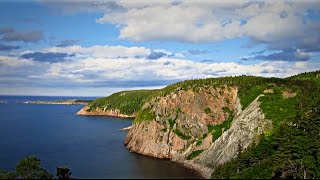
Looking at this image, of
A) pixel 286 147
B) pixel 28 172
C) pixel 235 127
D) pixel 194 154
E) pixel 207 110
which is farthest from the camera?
pixel 207 110

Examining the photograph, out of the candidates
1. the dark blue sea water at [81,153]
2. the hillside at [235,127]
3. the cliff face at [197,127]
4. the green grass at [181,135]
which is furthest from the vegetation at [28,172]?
the green grass at [181,135]

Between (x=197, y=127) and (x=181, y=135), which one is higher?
(x=197, y=127)

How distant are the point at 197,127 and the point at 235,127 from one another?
744 inches

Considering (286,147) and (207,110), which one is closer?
(286,147)

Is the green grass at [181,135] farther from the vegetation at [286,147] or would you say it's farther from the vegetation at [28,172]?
the vegetation at [28,172]

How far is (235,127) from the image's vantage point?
11306cm

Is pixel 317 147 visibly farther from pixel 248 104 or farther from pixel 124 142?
pixel 124 142

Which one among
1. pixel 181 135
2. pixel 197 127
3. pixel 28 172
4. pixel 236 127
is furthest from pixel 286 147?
pixel 181 135

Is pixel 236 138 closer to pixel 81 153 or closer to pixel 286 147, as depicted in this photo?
pixel 286 147

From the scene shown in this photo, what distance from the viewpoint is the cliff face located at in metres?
111

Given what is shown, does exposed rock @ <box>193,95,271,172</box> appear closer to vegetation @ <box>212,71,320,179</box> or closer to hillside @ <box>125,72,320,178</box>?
hillside @ <box>125,72,320,178</box>

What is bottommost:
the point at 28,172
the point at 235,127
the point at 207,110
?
the point at 28,172

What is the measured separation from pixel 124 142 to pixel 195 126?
35.5 meters

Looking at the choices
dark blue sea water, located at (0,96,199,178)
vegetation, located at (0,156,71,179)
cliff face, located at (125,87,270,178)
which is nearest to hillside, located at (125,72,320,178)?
cliff face, located at (125,87,270,178)
